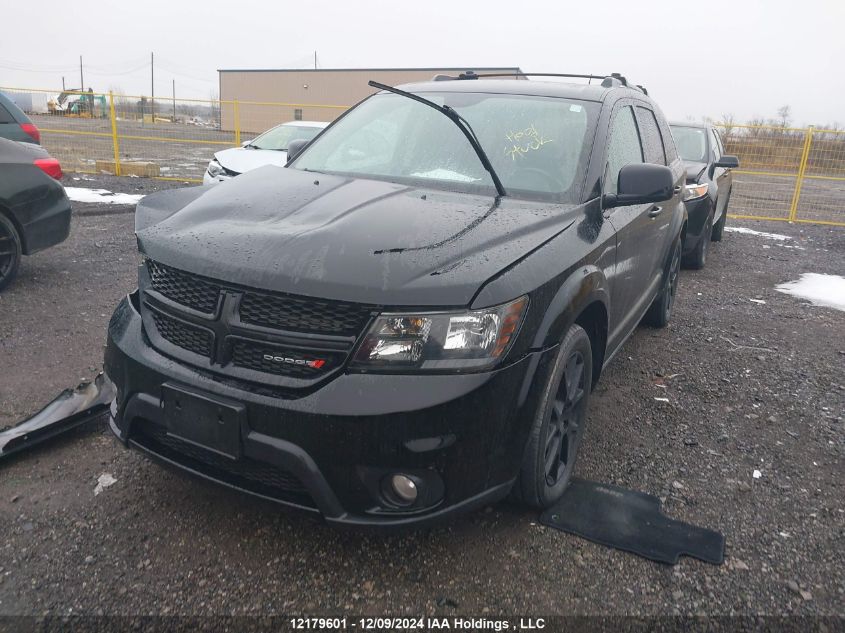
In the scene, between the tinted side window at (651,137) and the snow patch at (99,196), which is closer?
the tinted side window at (651,137)

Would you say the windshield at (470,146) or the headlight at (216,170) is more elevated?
the windshield at (470,146)

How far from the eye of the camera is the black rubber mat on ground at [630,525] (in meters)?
2.50

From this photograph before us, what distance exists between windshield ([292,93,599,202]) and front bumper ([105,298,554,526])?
3.55 ft

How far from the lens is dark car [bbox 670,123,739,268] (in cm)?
746

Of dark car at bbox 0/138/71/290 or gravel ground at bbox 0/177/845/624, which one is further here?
dark car at bbox 0/138/71/290

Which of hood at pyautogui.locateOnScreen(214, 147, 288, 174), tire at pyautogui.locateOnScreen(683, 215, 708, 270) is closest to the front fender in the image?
tire at pyautogui.locateOnScreen(683, 215, 708, 270)

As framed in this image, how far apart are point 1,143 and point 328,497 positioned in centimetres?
488

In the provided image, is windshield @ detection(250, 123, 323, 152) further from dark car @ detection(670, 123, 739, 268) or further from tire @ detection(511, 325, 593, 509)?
tire @ detection(511, 325, 593, 509)

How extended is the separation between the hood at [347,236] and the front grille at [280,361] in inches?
7.7

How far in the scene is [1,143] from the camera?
5266mm

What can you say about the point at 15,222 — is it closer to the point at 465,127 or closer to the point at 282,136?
the point at 465,127

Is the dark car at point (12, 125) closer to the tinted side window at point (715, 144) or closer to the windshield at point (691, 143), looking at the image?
the windshield at point (691, 143)

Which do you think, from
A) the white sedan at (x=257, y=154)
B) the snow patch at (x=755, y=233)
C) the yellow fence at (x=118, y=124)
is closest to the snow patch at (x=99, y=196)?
the white sedan at (x=257, y=154)

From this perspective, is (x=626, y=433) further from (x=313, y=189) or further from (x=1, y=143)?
(x=1, y=143)
